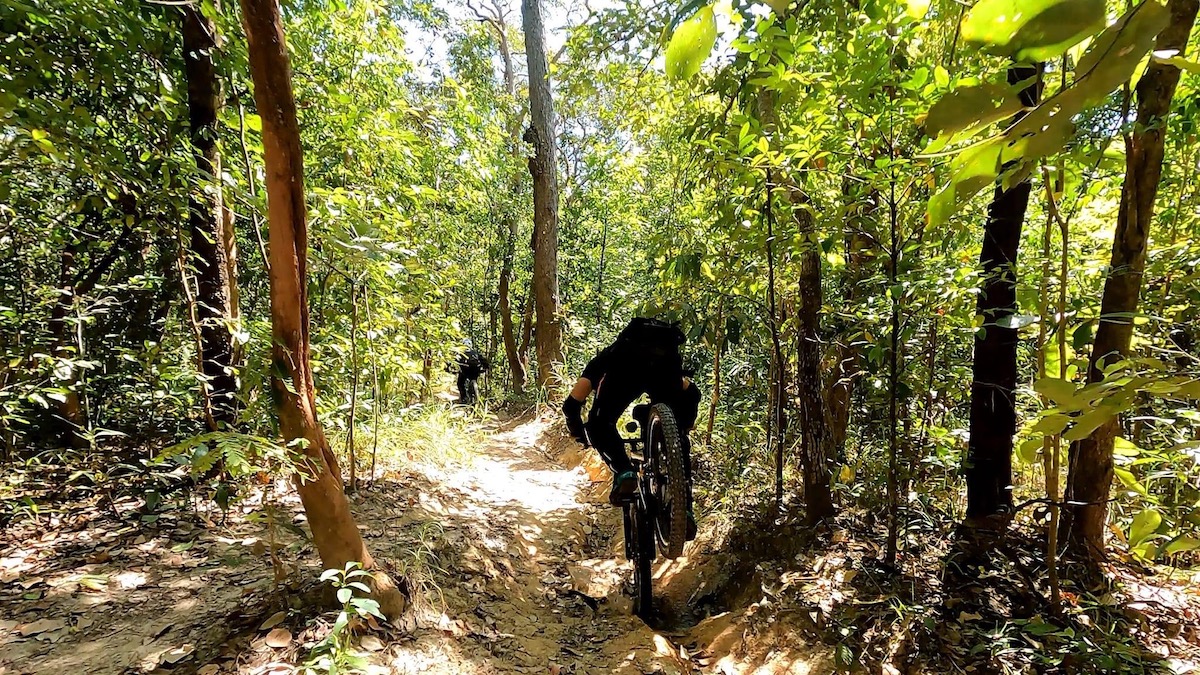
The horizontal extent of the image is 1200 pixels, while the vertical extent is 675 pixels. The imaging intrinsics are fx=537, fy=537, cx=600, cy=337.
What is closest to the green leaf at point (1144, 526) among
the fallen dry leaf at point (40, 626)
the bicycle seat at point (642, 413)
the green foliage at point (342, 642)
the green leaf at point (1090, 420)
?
the green leaf at point (1090, 420)

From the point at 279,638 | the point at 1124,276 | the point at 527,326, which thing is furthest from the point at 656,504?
the point at 527,326

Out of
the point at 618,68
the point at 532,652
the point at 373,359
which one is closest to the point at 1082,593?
the point at 532,652

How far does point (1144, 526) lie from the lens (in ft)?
2.73

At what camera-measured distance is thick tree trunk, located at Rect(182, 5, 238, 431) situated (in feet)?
10.1

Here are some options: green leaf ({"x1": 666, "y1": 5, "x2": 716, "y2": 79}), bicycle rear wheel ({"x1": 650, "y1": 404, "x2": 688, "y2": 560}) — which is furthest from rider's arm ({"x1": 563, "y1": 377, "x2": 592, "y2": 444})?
green leaf ({"x1": 666, "y1": 5, "x2": 716, "y2": 79})

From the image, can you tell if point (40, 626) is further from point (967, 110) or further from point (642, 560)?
point (967, 110)

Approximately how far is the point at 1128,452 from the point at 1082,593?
160 cm

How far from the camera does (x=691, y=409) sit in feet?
12.0

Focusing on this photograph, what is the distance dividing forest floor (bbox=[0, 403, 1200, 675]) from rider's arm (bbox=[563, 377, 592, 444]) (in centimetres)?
103

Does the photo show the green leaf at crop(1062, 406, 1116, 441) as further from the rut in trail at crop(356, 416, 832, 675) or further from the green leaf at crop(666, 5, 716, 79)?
the rut in trail at crop(356, 416, 832, 675)

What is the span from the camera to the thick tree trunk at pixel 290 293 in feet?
5.67

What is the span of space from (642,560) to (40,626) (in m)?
2.75

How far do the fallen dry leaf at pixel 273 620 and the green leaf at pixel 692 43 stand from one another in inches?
97.2

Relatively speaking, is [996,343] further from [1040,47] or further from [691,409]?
[1040,47]
